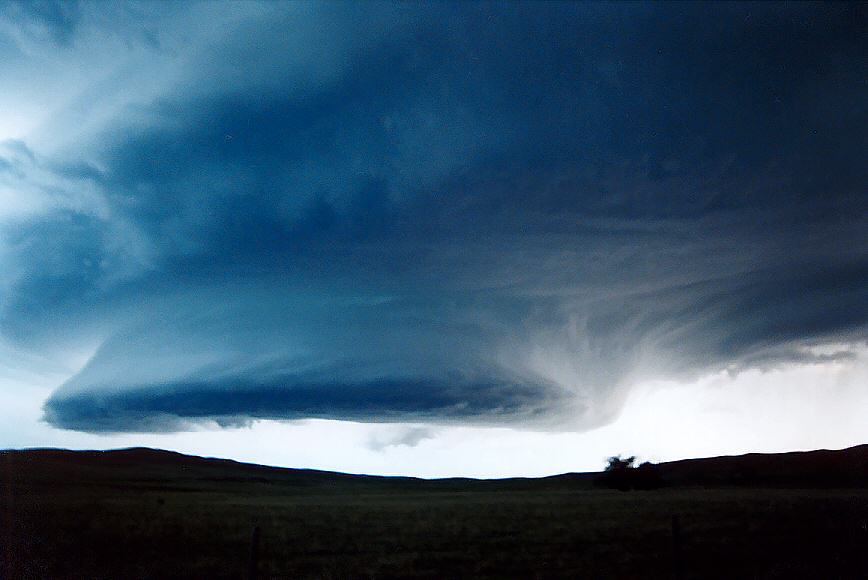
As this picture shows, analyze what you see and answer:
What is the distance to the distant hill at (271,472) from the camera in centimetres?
11038

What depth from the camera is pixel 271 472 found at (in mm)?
187750

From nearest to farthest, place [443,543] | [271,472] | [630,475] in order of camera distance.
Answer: [443,543], [630,475], [271,472]

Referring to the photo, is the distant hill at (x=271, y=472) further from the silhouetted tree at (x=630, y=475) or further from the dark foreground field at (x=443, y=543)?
the dark foreground field at (x=443, y=543)

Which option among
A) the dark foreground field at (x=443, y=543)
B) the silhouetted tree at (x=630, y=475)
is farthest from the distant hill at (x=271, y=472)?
the dark foreground field at (x=443, y=543)

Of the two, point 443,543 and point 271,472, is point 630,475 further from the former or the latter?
point 271,472

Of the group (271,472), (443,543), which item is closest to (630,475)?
(443,543)

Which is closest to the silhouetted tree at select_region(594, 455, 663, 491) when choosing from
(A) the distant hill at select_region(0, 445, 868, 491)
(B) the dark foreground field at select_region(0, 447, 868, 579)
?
(A) the distant hill at select_region(0, 445, 868, 491)

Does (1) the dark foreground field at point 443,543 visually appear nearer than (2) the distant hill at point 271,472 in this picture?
Yes

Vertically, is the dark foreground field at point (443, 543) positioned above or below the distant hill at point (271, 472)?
below

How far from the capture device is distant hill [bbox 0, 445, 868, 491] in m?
110

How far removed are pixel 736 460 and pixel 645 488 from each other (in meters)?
57.9

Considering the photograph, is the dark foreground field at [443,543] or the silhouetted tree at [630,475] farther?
the silhouetted tree at [630,475]

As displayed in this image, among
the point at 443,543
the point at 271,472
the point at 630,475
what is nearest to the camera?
the point at 443,543

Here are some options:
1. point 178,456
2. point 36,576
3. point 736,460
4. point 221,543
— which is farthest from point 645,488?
point 178,456
